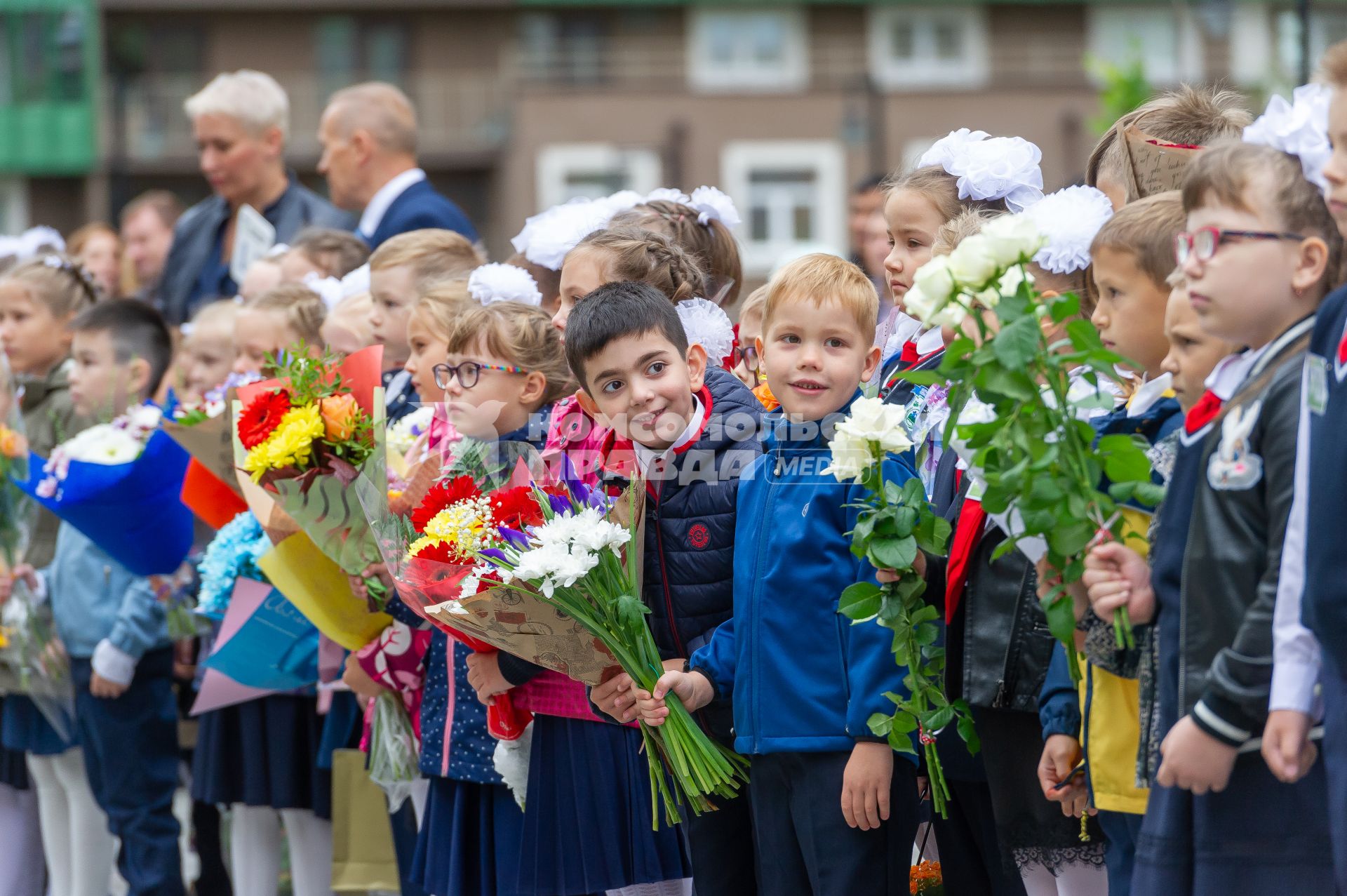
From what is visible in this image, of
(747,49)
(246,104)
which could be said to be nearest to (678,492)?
(246,104)

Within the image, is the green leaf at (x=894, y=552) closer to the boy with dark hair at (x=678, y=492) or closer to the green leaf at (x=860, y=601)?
the green leaf at (x=860, y=601)

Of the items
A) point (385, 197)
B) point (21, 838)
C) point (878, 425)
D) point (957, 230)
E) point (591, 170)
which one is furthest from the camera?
point (591, 170)

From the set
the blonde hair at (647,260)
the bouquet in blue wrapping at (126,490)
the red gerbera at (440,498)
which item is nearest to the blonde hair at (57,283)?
the bouquet in blue wrapping at (126,490)

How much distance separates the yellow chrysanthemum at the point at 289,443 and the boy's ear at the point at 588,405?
71 centimetres

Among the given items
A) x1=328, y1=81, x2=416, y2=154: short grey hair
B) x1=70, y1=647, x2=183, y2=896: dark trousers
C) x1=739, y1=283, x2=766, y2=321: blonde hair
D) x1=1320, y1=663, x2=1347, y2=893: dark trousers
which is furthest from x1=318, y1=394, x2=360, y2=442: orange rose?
x1=328, y1=81, x2=416, y2=154: short grey hair

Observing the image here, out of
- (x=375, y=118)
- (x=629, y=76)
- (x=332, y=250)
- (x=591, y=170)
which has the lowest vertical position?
(x=332, y=250)

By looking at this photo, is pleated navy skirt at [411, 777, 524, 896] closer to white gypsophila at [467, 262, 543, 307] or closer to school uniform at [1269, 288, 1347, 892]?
white gypsophila at [467, 262, 543, 307]

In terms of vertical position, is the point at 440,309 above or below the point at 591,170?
below

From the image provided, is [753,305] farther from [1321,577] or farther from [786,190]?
[786,190]

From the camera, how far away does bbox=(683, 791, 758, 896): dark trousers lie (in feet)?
12.2

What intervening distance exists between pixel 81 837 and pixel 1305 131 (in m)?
4.97

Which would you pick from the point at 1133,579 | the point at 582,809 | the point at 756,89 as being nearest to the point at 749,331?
the point at 582,809

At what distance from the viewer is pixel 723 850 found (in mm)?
3729

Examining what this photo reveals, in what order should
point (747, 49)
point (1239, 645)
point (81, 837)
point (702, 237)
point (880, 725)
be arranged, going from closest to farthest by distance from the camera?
point (1239, 645) → point (880, 725) → point (702, 237) → point (81, 837) → point (747, 49)
